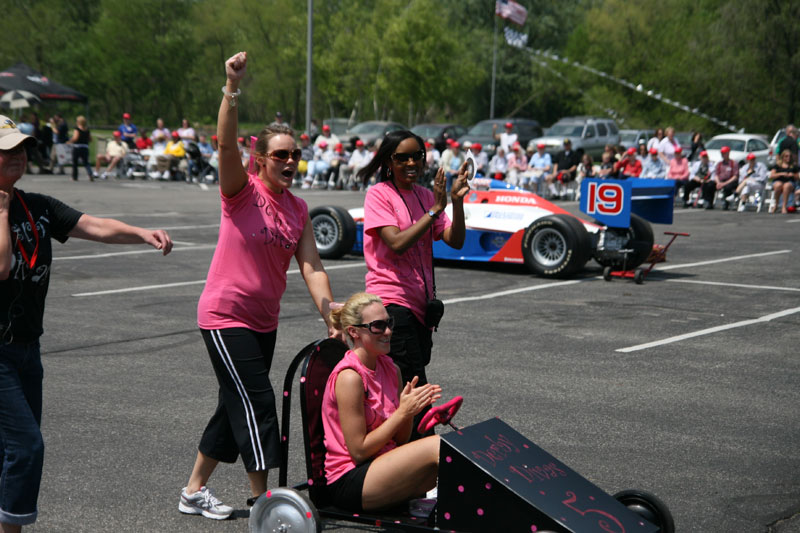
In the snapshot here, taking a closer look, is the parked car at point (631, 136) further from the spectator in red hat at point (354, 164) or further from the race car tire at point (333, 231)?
the race car tire at point (333, 231)

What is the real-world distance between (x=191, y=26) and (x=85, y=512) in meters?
61.5

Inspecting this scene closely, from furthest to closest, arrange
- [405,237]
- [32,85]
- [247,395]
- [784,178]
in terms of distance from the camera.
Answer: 1. [32,85]
2. [784,178]
3. [405,237]
4. [247,395]

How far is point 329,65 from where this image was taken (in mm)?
58594

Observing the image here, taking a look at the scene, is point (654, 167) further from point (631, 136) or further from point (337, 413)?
point (337, 413)

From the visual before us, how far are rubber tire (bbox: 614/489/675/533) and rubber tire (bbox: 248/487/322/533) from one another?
1.29 metres

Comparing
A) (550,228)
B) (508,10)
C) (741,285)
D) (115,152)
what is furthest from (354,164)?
(508,10)

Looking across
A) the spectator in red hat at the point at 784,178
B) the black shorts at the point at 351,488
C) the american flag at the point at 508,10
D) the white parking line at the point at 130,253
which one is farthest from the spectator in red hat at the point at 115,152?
the black shorts at the point at 351,488

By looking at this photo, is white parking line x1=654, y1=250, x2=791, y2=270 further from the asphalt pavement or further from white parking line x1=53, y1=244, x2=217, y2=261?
white parking line x1=53, y1=244, x2=217, y2=261

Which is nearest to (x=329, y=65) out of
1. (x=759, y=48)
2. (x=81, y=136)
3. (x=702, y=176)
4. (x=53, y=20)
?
(x=53, y=20)

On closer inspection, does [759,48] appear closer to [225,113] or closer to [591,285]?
[591,285]

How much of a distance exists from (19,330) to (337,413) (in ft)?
4.30

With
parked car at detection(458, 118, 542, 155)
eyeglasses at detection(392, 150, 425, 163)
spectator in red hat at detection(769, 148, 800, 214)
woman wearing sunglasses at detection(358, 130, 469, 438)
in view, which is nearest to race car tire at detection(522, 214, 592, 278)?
woman wearing sunglasses at detection(358, 130, 469, 438)

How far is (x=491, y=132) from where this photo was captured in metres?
40.2

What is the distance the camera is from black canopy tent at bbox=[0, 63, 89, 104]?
112 feet
